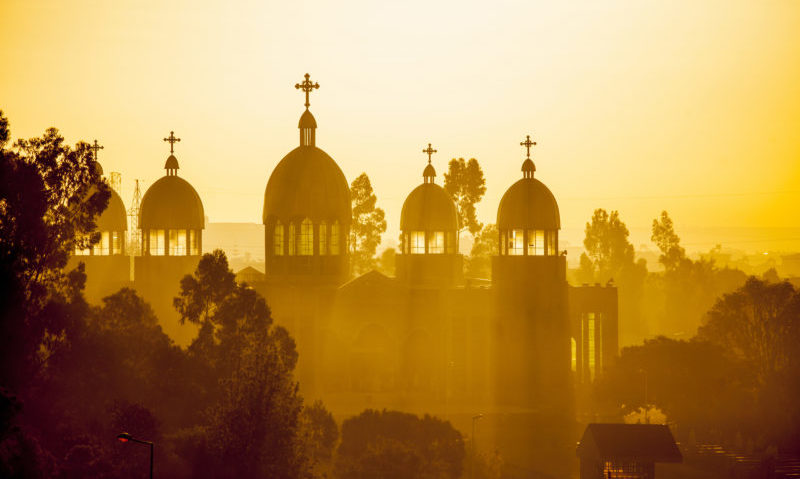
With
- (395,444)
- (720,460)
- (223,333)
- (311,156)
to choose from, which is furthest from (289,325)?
(720,460)

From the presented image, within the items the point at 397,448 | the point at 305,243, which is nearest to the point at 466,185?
the point at 305,243

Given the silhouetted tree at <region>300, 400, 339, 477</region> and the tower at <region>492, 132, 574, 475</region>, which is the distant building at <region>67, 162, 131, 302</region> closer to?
→ the tower at <region>492, 132, 574, 475</region>

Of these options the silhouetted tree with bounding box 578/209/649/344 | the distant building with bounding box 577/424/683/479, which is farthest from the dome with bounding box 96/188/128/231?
the silhouetted tree with bounding box 578/209/649/344

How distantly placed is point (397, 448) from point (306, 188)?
24.0 metres

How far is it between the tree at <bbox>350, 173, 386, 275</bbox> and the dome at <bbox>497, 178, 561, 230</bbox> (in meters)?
38.1

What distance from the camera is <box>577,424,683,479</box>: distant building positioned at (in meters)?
54.0

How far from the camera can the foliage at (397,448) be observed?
160 ft

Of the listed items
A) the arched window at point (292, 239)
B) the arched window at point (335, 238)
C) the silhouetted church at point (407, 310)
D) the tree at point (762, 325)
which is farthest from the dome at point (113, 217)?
the tree at point (762, 325)

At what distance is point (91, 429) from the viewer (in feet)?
151

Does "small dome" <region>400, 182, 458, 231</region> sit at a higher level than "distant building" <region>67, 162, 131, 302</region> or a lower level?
higher

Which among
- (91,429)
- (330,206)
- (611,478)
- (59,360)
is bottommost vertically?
(611,478)

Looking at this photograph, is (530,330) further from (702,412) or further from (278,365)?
(278,365)

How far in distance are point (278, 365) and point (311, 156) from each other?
2726 cm

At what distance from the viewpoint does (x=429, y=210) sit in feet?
240
